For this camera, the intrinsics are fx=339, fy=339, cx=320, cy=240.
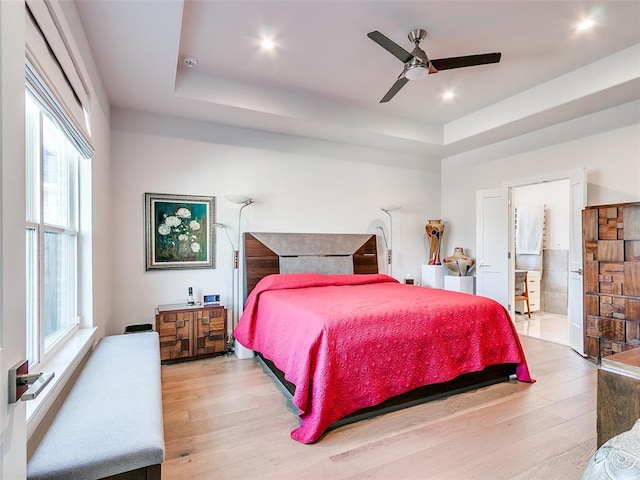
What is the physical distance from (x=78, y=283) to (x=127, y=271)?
47.4 inches

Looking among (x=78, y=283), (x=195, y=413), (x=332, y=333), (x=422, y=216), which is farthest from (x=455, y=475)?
(x=422, y=216)

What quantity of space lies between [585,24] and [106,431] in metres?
4.10

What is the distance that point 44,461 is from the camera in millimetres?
1209

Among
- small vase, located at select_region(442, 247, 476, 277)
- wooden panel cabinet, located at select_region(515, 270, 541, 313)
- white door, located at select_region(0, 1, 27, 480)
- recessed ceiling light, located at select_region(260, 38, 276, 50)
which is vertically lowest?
wooden panel cabinet, located at select_region(515, 270, 541, 313)

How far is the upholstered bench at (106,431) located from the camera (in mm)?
1219

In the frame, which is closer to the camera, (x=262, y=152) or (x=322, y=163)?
(x=262, y=152)

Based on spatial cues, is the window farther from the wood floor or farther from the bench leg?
the wood floor

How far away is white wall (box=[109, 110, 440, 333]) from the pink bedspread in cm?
136

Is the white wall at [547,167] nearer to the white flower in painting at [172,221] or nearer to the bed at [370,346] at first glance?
the bed at [370,346]

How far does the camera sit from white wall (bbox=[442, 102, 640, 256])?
3.56 m

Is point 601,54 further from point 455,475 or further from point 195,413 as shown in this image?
point 195,413

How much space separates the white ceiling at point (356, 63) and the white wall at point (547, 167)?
293 millimetres

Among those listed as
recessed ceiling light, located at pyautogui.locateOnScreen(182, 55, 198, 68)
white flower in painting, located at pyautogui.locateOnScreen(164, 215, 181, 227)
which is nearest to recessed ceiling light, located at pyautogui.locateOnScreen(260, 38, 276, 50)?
recessed ceiling light, located at pyautogui.locateOnScreen(182, 55, 198, 68)

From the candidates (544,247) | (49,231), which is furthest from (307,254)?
(544,247)
